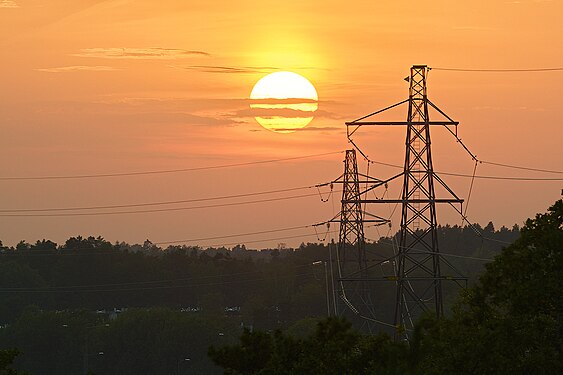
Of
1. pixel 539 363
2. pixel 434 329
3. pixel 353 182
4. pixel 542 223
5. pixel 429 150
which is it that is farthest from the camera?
pixel 353 182

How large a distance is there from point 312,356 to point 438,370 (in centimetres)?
838

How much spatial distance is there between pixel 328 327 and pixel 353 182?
66.0 metres

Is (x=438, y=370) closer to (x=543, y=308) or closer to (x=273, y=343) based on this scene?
(x=543, y=308)

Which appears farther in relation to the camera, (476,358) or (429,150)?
(429,150)

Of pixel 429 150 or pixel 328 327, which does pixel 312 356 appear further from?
pixel 429 150

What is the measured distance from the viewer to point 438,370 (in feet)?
180

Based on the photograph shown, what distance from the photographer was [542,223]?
53.5 m

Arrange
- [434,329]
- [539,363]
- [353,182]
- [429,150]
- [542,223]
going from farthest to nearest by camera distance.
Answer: [353,182] → [429,150] → [434,329] → [542,223] → [539,363]

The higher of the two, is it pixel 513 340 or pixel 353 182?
pixel 353 182

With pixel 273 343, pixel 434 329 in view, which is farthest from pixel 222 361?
pixel 434 329

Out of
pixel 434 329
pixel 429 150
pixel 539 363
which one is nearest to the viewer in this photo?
pixel 539 363

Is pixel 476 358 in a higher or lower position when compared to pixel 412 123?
lower

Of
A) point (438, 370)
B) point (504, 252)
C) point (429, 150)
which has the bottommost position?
point (438, 370)

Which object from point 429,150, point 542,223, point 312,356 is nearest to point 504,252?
point 542,223
